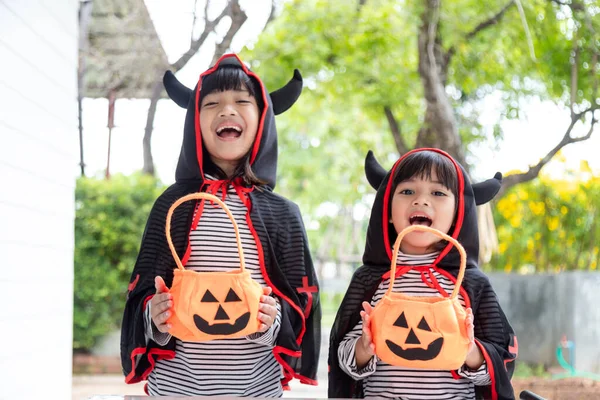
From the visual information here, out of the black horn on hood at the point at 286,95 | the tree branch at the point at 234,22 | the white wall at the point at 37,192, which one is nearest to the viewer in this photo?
the black horn on hood at the point at 286,95

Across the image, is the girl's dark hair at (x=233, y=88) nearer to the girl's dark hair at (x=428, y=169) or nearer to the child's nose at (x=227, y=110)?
the child's nose at (x=227, y=110)

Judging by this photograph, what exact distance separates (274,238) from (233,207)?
0.13 m

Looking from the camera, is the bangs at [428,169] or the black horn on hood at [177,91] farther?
the black horn on hood at [177,91]

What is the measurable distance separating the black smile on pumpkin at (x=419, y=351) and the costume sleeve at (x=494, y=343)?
231 millimetres

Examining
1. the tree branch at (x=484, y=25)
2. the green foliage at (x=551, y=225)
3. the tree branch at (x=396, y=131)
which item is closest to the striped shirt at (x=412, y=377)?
the tree branch at (x=484, y=25)

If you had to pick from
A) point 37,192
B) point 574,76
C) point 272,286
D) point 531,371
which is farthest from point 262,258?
point 531,371

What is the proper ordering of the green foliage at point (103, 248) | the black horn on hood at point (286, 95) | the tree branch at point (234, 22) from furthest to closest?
1. the green foliage at point (103, 248)
2. the tree branch at point (234, 22)
3. the black horn on hood at point (286, 95)

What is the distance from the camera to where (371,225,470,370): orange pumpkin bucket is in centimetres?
131

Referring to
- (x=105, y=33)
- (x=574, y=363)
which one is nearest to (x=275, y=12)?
(x=105, y=33)

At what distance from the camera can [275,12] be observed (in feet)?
17.9

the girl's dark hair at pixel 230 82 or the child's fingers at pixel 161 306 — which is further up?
the girl's dark hair at pixel 230 82

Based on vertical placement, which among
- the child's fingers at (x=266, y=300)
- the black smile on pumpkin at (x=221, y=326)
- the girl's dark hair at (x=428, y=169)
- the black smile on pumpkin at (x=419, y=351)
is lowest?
the black smile on pumpkin at (x=419, y=351)

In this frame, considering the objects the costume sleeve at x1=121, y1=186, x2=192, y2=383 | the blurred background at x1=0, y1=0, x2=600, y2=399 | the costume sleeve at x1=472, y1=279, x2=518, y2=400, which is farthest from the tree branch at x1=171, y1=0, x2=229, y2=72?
the costume sleeve at x1=472, y1=279, x2=518, y2=400

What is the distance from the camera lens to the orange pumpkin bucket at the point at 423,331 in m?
1.31
